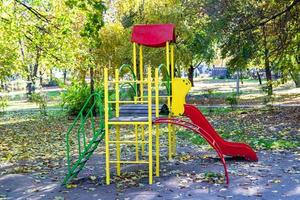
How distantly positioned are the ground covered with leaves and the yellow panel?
3.69ft

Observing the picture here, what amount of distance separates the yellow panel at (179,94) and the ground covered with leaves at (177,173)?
112 cm

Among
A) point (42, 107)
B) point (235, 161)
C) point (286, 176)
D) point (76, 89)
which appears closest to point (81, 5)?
point (235, 161)

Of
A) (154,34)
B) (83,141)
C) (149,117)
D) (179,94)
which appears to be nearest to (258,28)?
(154,34)

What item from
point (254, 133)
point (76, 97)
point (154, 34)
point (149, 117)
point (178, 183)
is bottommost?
point (178, 183)

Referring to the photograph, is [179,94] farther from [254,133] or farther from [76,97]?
[76,97]

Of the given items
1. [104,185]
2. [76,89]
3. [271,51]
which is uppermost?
[271,51]

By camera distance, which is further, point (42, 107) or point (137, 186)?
point (42, 107)

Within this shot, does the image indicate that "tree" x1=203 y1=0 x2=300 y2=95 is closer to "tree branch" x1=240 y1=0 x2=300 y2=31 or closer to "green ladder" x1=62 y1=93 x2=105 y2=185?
"tree branch" x1=240 y1=0 x2=300 y2=31

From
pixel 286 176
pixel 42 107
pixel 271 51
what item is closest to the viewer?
pixel 286 176

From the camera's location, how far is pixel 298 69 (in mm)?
18125

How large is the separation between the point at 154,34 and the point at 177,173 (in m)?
3.09

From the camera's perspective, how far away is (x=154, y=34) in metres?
9.06

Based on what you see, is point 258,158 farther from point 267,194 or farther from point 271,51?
point 271,51

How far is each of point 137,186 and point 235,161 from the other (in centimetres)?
267
